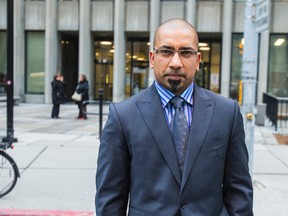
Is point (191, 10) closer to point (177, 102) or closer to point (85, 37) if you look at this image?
point (85, 37)

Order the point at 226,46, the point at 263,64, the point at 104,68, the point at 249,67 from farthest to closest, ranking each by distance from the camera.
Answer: the point at 104,68 < the point at 226,46 < the point at 263,64 < the point at 249,67

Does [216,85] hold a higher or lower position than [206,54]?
lower

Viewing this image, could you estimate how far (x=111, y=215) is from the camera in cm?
219

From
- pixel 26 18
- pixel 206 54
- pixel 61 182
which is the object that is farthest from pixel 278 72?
pixel 61 182

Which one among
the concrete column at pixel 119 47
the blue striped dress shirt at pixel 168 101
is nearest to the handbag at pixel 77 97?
the concrete column at pixel 119 47

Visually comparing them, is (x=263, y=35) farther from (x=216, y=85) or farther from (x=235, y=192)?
(x=235, y=192)

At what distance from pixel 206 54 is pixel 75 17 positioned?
8.44m

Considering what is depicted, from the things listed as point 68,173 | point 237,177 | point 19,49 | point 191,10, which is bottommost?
point 68,173

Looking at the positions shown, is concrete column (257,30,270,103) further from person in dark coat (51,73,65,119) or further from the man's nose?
the man's nose

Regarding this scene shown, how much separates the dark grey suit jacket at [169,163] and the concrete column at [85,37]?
2192 cm

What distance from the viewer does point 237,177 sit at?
7.39ft

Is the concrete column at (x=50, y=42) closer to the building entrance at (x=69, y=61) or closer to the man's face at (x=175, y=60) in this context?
the building entrance at (x=69, y=61)

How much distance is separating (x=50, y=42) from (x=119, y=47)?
13.5ft

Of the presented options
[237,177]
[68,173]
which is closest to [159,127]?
[237,177]
